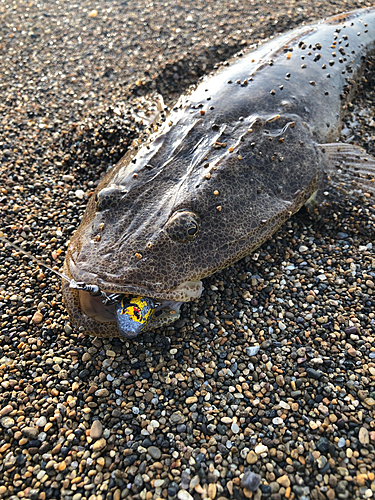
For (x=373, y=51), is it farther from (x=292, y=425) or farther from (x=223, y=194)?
(x=292, y=425)

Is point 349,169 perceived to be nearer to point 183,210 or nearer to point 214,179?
point 214,179

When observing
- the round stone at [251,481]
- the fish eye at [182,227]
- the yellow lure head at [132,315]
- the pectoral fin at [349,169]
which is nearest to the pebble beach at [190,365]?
the round stone at [251,481]

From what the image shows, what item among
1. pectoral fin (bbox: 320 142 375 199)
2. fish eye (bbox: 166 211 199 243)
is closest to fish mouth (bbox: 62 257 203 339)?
fish eye (bbox: 166 211 199 243)

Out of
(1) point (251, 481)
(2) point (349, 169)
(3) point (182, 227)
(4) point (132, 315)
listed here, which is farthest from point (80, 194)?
(1) point (251, 481)

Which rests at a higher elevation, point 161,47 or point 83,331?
point 161,47

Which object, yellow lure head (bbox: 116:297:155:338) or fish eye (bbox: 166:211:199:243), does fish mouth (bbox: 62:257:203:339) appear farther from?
fish eye (bbox: 166:211:199:243)

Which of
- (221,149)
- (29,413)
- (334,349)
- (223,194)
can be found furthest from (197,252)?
(29,413)

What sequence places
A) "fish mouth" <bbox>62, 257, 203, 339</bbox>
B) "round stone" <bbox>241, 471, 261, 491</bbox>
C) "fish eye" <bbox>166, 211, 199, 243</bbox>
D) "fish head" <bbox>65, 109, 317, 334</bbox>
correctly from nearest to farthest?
"round stone" <bbox>241, 471, 261, 491</bbox>
"fish mouth" <bbox>62, 257, 203, 339</bbox>
"fish head" <bbox>65, 109, 317, 334</bbox>
"fish eye" <bbox>166, 211, 199, 243</bbox>
